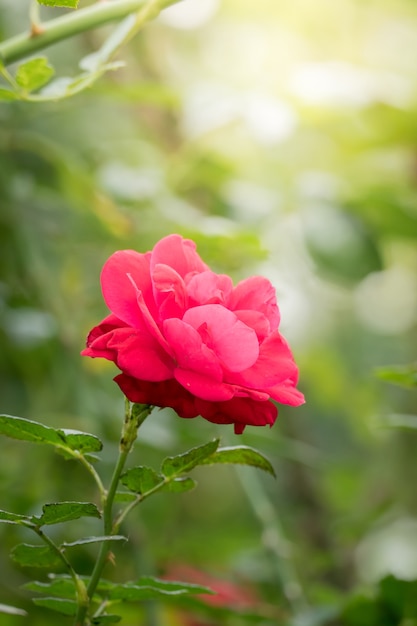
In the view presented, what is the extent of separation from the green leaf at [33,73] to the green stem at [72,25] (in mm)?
29

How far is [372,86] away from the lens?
0.75 m

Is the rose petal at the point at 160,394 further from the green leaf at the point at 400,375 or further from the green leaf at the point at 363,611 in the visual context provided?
the green leaf at the point at 363,611

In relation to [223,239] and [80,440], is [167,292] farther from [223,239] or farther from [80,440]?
[223,239]

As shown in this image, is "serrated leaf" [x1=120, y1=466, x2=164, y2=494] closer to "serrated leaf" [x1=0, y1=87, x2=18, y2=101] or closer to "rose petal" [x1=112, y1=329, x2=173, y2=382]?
"rose petal" [x1=112, y1=329, x2=173, y2=382]

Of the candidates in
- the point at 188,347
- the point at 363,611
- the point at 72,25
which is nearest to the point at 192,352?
the point at 188,347

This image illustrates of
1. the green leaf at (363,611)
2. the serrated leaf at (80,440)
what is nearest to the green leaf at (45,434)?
the serrated leaf at (80,440)

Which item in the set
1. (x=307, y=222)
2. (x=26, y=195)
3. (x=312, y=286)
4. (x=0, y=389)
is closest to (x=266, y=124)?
(x=307, y=222)

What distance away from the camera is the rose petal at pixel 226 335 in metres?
0.32

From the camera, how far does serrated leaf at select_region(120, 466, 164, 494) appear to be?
350mm

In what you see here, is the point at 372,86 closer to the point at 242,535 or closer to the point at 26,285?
the point at 26,285

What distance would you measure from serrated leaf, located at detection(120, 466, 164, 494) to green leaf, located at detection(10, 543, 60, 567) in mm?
43

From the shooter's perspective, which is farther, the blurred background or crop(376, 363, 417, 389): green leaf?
the blurred background

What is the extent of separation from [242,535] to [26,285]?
Result: 0.36 meters

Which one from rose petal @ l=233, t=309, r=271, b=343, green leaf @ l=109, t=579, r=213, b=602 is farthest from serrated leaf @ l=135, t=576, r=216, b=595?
rose petal @ l=233, t=309, r=271, b=343
